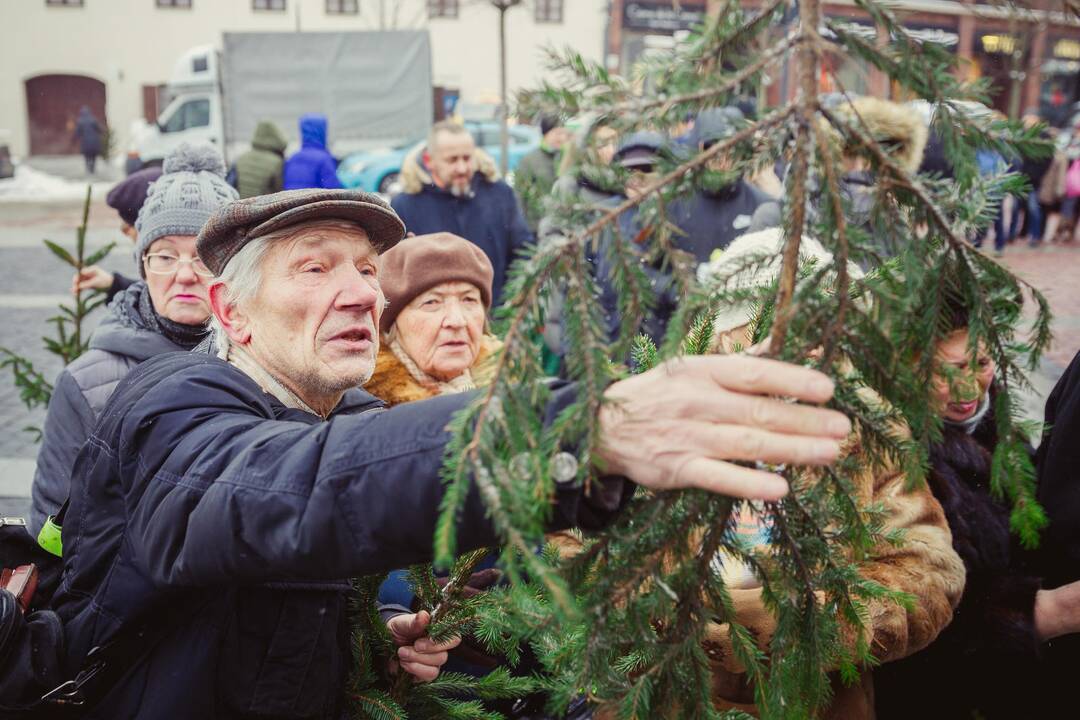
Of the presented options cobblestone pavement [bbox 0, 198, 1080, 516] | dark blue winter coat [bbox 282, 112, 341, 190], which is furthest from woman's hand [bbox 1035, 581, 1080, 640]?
dark blue winter coat [bbox 282, 112, 341, 190]

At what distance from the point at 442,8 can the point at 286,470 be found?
33.8 meters

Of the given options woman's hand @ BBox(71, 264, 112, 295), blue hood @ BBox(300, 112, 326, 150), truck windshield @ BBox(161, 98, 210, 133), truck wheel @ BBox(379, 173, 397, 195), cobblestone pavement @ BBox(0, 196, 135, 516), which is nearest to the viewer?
woman's hand @ BBox(71, 264, 112, 295)

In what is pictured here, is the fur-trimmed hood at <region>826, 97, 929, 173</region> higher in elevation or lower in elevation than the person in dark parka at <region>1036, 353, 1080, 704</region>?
higher

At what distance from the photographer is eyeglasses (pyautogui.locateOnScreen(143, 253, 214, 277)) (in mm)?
3238

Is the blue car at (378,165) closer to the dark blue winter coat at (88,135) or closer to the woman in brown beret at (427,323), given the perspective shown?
the dark blue winter coat at (88,135)

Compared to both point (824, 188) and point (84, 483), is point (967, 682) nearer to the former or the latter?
point (824, 188)

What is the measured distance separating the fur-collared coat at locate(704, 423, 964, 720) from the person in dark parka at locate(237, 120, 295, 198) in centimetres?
659

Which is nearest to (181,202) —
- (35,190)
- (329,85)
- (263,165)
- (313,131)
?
(313,131)

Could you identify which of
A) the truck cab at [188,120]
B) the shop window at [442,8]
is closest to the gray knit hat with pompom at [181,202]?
the truck cab at [188,120]

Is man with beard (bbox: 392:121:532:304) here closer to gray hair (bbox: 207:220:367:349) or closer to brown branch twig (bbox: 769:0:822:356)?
gray hair (bbox: 207:220:367:349)

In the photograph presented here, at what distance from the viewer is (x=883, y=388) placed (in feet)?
4.34

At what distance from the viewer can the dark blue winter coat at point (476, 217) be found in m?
5.82

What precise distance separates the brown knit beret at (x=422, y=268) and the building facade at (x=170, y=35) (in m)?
30.7

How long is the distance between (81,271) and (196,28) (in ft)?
106
